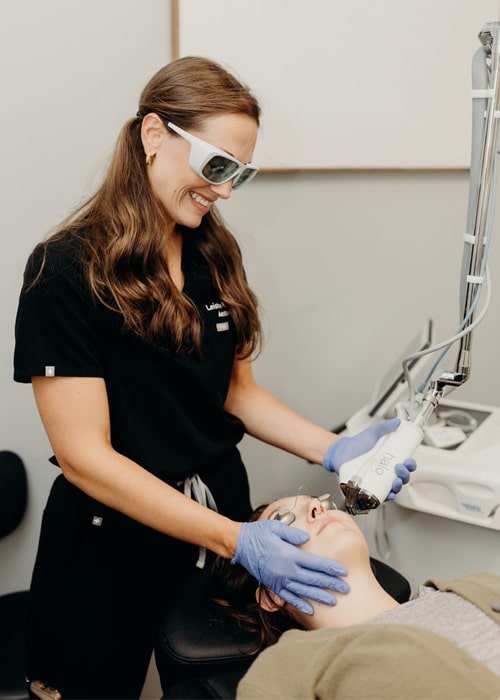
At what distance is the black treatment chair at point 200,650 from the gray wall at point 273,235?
23.3 inches

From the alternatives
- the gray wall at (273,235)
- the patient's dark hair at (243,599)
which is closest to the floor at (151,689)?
the gray wall at (273,235)

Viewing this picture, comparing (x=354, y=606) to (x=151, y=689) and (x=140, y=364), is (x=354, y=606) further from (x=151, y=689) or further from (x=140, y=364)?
(x=151, y=689)

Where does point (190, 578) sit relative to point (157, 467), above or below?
below

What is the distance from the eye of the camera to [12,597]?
64.1 inches

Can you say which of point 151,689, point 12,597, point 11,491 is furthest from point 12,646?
point 151,689

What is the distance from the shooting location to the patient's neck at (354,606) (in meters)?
1.18

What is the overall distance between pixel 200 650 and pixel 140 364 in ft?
1.60

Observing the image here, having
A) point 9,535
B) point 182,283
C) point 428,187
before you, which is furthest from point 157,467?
point 428,187

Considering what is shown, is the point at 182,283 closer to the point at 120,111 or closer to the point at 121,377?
the point at 121,377

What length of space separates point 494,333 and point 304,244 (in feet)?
3.15

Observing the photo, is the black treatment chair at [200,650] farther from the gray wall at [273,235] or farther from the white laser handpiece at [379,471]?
the gray wall at [273,235]

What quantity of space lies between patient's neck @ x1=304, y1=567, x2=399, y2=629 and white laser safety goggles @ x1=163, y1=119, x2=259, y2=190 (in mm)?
709

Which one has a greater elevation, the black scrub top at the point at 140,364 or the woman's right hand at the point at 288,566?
the black scrub top at the point at 140,364

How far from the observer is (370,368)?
2324mm
